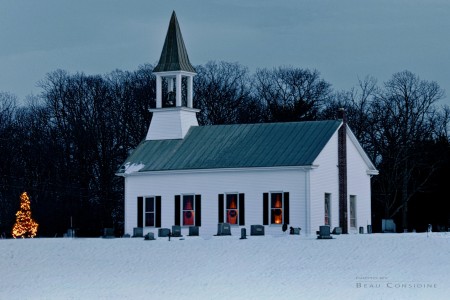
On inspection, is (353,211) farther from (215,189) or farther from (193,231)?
(193,231)

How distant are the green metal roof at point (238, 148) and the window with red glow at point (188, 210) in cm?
162

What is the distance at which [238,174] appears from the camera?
2960 inches

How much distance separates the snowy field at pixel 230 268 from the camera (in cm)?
5359

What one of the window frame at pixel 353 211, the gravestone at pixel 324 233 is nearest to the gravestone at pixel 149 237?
the gravestone at pixel 324 233

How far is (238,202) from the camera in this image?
246 ft

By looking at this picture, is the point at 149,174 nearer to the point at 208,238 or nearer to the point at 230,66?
the point at 208,238

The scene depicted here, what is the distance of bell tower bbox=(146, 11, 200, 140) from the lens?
265 feet

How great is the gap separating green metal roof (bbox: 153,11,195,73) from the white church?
0.18 ft

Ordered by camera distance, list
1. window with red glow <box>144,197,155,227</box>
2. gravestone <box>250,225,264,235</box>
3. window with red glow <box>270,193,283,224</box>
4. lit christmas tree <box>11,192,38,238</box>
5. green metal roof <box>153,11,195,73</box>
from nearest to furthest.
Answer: gravestone <box>250,225,264,235</box> < window with red glow <box>270,193,283,224</box> < window with red glow <box>144,197,155,227</box> < green metal roof <box>153,11,195,73</box> < lit christmas tree <box>11,192,38,238</box>

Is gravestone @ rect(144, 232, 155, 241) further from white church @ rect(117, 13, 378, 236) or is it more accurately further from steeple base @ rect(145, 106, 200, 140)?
steeple base @ rect(145, 106, 200, 140)

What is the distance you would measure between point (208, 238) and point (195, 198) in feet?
21.6

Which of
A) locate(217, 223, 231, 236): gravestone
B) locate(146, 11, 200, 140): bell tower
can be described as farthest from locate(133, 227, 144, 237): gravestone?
locate(146, 11, 200, 140): bell tower

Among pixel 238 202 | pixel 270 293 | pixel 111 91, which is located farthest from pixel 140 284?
pixel 111 91

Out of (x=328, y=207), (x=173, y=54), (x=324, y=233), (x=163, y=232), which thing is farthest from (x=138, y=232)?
(x=324, y=233)
